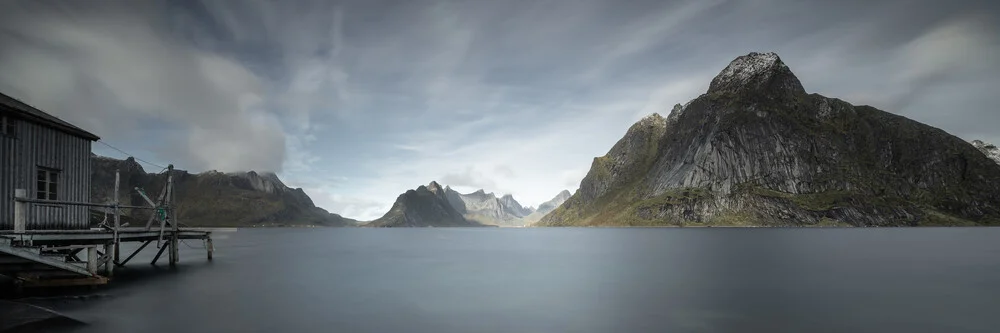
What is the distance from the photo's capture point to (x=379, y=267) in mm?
57688

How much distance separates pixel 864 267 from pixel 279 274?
5997 centimetres

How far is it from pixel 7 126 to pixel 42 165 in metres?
3.17

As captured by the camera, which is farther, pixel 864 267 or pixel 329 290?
pixel 864 267

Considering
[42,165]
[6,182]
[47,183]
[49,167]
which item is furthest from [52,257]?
[49,167]

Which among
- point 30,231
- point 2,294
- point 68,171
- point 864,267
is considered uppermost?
point 68,171

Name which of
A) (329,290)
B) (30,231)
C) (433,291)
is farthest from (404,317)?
(30,231)

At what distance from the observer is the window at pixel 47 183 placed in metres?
30.3

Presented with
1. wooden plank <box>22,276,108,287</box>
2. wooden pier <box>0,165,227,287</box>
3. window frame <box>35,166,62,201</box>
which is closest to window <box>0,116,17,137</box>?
window frame <box>35,166,62,201</box>

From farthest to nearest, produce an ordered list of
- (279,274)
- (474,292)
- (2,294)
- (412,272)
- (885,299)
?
(412,272) → (279,274) → (474,292) → (885,299) → (2,294)

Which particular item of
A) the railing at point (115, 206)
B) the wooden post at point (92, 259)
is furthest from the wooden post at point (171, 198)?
the wooden post at point (92, 259)

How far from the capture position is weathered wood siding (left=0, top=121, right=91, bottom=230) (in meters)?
27.8

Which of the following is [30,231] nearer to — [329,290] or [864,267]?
[329,290]

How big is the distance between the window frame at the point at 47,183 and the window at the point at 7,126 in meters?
2.82

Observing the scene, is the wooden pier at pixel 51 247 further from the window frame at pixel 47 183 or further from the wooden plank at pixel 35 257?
the window frame at pixel 47 183
